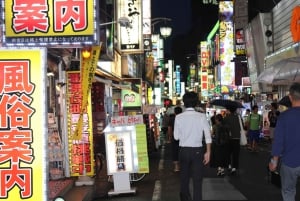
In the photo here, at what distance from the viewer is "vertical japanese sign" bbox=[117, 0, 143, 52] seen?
2367cm

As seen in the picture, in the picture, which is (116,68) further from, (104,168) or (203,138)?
(203,138)

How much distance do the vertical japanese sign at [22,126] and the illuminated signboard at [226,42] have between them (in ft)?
157

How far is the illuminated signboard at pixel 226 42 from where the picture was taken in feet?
176

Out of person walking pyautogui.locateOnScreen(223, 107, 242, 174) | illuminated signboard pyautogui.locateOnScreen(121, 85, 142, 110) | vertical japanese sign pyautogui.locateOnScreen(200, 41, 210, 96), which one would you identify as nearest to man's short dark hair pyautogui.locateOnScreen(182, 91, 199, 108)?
person walking pyautogui.locateOnScreen(223, 107, 242, 174)

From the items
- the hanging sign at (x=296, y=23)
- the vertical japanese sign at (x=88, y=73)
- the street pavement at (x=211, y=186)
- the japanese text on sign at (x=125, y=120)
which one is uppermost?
the hanging sign at (x=296, y=23)

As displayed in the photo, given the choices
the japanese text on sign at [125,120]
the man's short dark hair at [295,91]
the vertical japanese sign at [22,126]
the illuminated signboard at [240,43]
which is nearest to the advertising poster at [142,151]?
the japanese text on sign at [125,120]

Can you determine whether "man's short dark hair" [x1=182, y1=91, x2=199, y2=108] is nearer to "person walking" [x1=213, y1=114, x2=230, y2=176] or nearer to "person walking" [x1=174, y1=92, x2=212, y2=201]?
"person walking" [x1=174, y1=92, x2=212, y2=201]

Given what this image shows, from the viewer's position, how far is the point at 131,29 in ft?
77.3

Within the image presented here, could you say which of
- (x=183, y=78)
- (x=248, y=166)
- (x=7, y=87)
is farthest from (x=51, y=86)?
(x=183, y=78)

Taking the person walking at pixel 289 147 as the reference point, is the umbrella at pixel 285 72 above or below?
above

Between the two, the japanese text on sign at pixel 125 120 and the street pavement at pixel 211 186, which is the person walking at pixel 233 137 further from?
the japanese text on sign at pixel 125 120

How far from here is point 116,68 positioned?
2466cm

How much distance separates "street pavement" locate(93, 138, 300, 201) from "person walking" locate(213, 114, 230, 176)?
12.5 inches

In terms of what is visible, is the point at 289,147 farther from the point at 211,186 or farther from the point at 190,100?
the point at 211,186
